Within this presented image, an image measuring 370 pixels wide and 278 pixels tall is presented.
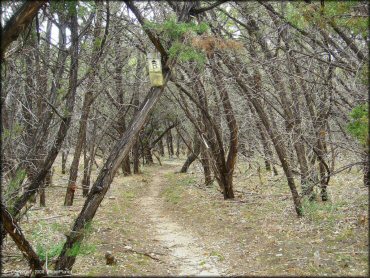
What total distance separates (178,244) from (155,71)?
3725mm

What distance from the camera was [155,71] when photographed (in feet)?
19.0

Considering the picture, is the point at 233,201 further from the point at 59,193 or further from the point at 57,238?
the point at 59,193

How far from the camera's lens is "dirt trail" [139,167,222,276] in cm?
614

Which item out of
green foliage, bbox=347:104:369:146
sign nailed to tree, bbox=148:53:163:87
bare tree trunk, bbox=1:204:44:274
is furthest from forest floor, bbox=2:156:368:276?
sign nailed to tree, bbox=148:53:163:87

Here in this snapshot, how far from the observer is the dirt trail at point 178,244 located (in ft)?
20.2

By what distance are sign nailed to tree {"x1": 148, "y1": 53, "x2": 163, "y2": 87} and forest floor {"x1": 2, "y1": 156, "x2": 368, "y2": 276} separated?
2135 millimetres

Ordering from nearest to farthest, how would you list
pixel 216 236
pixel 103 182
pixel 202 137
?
pixel 103 182 → pixel 216 236 → pixel 202 137

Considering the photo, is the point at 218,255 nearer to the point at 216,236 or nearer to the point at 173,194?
the point at 216,236

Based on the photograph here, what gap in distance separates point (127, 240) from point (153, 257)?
1.31m

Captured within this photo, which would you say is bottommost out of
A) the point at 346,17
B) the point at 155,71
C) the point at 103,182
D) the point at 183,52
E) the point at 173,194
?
the point at 173,194

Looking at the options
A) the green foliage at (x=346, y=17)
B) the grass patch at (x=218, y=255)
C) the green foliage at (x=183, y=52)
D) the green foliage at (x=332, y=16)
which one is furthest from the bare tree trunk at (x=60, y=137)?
the green foliage at (x=346, y=17)

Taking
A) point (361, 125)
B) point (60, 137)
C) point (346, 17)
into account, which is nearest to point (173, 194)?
point (60, 137)

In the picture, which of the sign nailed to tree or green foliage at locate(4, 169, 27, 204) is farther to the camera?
the sign nailed to tree

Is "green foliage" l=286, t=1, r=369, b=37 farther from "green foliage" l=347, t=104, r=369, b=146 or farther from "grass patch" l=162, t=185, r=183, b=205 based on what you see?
"grass patch" l=162, t=185, r=183, b=205
